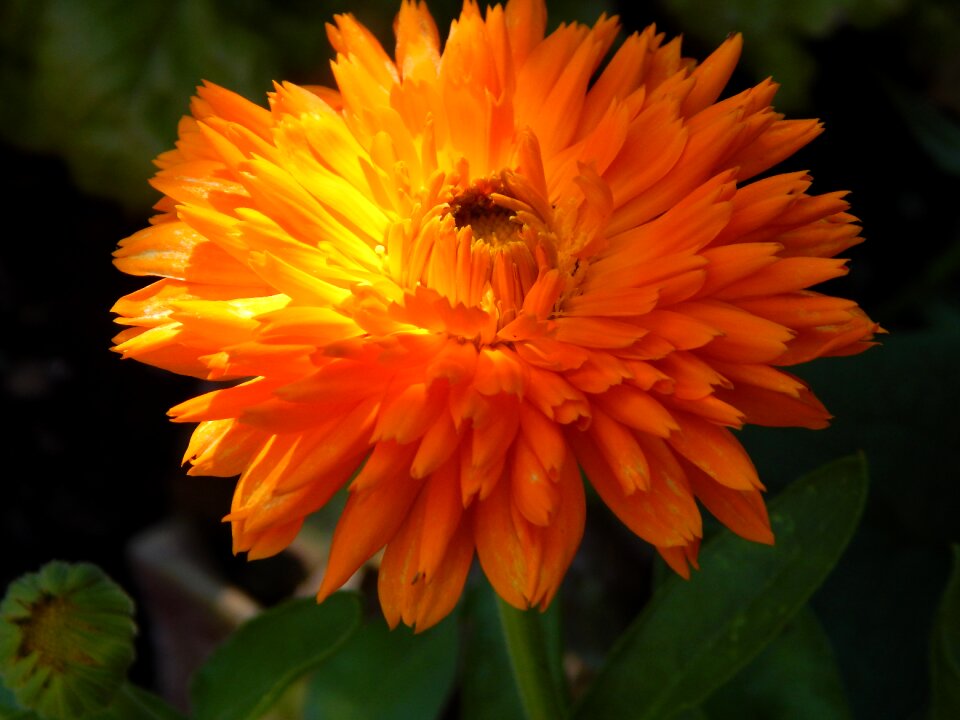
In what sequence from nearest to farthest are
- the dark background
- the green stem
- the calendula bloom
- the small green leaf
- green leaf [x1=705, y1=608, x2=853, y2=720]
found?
the calendula bloom, the green stem, green leaf [x1=705, y1=608, x2=853, y2=720], the dark background, the small green leaf

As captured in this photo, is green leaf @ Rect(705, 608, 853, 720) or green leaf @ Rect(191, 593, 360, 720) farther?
green leaf @ Rect(705, 608, 853, 720)

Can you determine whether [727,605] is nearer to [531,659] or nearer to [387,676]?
[531,659]

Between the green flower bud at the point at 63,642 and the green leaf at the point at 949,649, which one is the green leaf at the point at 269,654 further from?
the green leaf at the point at 949,649

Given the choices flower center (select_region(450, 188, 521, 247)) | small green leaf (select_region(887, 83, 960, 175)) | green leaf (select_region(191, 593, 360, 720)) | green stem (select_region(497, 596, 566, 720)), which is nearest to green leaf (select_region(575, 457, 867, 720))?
green stem (select_region(497, 596, 566, 720))

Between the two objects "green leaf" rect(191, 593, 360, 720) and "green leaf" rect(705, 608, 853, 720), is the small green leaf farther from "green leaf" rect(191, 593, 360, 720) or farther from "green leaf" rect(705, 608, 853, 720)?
"green leaf" rect(191, 593, 360, 720)

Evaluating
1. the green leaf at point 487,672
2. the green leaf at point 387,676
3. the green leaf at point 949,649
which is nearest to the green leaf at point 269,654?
the green leaf at point 387,676

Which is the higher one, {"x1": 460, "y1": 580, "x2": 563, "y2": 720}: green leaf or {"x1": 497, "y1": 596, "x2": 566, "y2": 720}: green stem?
{"x1": 497, "y1": 596, "x2": 566, "y2": 720}: green stem

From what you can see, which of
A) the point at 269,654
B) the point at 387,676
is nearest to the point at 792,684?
the point at 387,676
